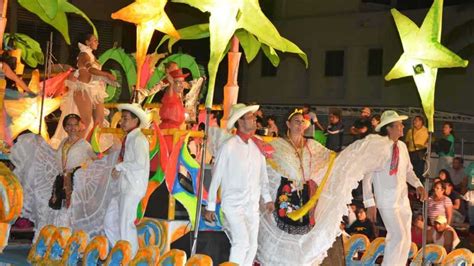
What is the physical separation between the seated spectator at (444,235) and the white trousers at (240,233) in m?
4.03

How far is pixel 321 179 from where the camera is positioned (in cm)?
1230

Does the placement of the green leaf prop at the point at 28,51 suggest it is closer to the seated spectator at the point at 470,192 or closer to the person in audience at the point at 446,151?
the person in audience at the point at 446,151

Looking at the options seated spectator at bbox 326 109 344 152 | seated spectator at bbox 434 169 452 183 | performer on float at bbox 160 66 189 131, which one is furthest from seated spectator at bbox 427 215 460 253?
performer on float at bbox 160 66 189 131

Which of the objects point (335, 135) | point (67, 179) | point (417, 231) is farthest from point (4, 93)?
point (335, 135)

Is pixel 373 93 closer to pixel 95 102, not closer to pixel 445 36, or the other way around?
pixel 445 36

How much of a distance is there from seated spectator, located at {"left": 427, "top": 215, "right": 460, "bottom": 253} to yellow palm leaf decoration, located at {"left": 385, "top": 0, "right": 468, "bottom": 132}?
278 centimetres

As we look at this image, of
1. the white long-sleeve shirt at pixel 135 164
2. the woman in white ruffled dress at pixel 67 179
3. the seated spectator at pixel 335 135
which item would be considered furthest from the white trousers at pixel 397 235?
the seated spectator at pixel 335 135

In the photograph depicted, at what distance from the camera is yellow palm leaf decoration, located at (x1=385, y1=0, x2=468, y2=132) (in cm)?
1230

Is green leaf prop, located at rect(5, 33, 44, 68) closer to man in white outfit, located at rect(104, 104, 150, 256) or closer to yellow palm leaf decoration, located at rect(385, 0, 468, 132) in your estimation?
man in white outfit, located at rect(104, 104, 150, 256)

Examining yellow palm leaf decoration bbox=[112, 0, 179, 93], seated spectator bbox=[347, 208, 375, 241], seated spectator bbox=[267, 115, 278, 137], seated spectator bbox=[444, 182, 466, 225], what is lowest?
seated spectator bbox=[347, 208, 375, 241]

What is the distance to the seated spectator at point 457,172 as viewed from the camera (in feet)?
55.5

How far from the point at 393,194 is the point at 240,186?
6.31ft

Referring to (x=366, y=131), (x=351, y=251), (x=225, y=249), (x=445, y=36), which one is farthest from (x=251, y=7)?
(x=445, y=36)

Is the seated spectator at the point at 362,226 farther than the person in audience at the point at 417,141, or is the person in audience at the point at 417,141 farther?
the person in audience at the point at 417,141
